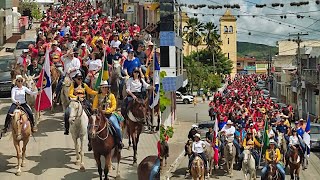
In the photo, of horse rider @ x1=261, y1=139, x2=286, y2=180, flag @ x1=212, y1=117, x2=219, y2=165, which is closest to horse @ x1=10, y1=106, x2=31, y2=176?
flag @ x1=212, y1=117, x2=219, y2=165

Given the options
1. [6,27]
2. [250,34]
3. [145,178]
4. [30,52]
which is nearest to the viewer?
[145,178]

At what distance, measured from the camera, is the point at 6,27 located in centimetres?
4291

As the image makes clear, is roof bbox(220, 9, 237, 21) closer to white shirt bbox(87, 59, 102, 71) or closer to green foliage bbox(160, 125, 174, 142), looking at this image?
white shirt bbox(87, 59, 102, 71)

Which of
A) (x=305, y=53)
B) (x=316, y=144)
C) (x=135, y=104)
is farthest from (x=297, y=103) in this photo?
(x=135, y=104)

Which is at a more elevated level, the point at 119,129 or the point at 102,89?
the point at 102,89

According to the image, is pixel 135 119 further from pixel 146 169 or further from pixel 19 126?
pixel 146 169

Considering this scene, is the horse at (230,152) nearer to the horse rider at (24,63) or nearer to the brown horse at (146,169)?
the horse rider at (24,63)

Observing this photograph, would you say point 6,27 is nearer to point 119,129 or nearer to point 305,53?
point 305,53

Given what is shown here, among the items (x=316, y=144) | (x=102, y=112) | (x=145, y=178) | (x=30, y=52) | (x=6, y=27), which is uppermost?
(x=6, y=27)

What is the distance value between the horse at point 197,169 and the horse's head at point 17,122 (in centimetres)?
498

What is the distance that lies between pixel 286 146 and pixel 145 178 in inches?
437

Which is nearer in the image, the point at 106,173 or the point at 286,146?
the point at 106,173

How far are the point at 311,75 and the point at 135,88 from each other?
26.5 m

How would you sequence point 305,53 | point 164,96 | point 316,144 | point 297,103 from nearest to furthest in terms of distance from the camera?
point 164,96 → point 316,144 → point 297,103 → point 305,53
